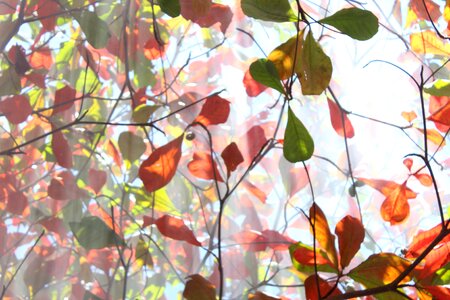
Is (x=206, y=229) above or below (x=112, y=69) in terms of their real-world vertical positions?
below

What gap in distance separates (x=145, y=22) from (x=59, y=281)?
0.94ft

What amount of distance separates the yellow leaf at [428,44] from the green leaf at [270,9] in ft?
0.81

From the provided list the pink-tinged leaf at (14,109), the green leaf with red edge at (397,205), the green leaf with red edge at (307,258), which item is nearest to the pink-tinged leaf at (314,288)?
the green leaf with red edge at (307,258)

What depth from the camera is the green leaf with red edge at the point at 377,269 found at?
42cm

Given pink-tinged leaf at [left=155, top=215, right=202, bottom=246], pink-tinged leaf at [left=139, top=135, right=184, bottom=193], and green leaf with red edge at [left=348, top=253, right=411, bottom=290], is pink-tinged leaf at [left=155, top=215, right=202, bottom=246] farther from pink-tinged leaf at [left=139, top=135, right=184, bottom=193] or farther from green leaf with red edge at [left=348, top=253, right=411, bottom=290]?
green leaf with red edge at [left=348, top=253, right=411, bottom=290]

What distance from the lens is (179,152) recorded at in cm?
50

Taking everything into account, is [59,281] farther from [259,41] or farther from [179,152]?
[259,41]

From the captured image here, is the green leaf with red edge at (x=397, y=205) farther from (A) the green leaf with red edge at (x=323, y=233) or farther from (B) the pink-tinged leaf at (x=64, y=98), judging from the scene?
(B) the pink-tinged leaf at (x=64, y=98)

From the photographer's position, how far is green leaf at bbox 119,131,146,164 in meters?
0.55

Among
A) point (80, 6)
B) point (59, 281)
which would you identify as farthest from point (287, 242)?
point (80, 6)

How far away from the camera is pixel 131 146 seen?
0.55 m

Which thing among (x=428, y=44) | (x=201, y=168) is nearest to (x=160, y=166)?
(x=201, y=168)

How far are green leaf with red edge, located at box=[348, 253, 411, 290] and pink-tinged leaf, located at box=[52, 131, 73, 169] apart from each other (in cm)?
30

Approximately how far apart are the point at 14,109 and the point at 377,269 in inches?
14.8
